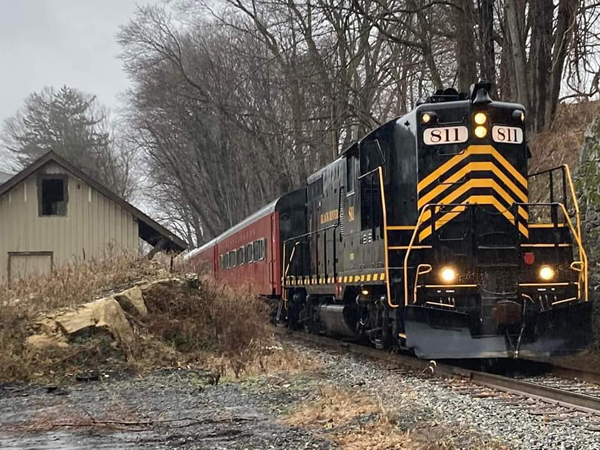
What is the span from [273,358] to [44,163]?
13.4 metres

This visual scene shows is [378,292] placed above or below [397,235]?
below

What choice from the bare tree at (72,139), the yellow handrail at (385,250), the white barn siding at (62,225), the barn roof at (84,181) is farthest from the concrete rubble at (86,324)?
the bare tree at (72,139)

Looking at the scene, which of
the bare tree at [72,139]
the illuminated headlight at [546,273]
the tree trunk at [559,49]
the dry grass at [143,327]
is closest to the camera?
the illuminated headlight at [546,273]

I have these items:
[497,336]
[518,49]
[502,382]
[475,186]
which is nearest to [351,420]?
[502,382]

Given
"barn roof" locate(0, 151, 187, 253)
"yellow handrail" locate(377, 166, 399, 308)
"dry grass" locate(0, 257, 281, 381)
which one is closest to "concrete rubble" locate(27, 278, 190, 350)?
"dry grass" locate(0, 257, 281, 381)

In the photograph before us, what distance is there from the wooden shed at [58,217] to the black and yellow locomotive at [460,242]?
37.8 ft

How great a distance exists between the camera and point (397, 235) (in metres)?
11.4

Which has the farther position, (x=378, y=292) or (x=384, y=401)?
(x=378, y=292)

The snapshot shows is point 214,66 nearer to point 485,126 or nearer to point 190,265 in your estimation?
point 190,265

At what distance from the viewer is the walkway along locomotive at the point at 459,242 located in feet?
33.7

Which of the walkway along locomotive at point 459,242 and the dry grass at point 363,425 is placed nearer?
the dry grass at point 363,425

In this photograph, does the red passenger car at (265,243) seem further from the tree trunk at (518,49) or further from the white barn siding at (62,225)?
the tree trunk at (518,49)

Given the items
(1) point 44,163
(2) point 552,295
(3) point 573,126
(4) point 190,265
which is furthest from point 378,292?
(1) point 44,163

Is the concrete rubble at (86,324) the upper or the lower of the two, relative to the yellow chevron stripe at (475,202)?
lower
